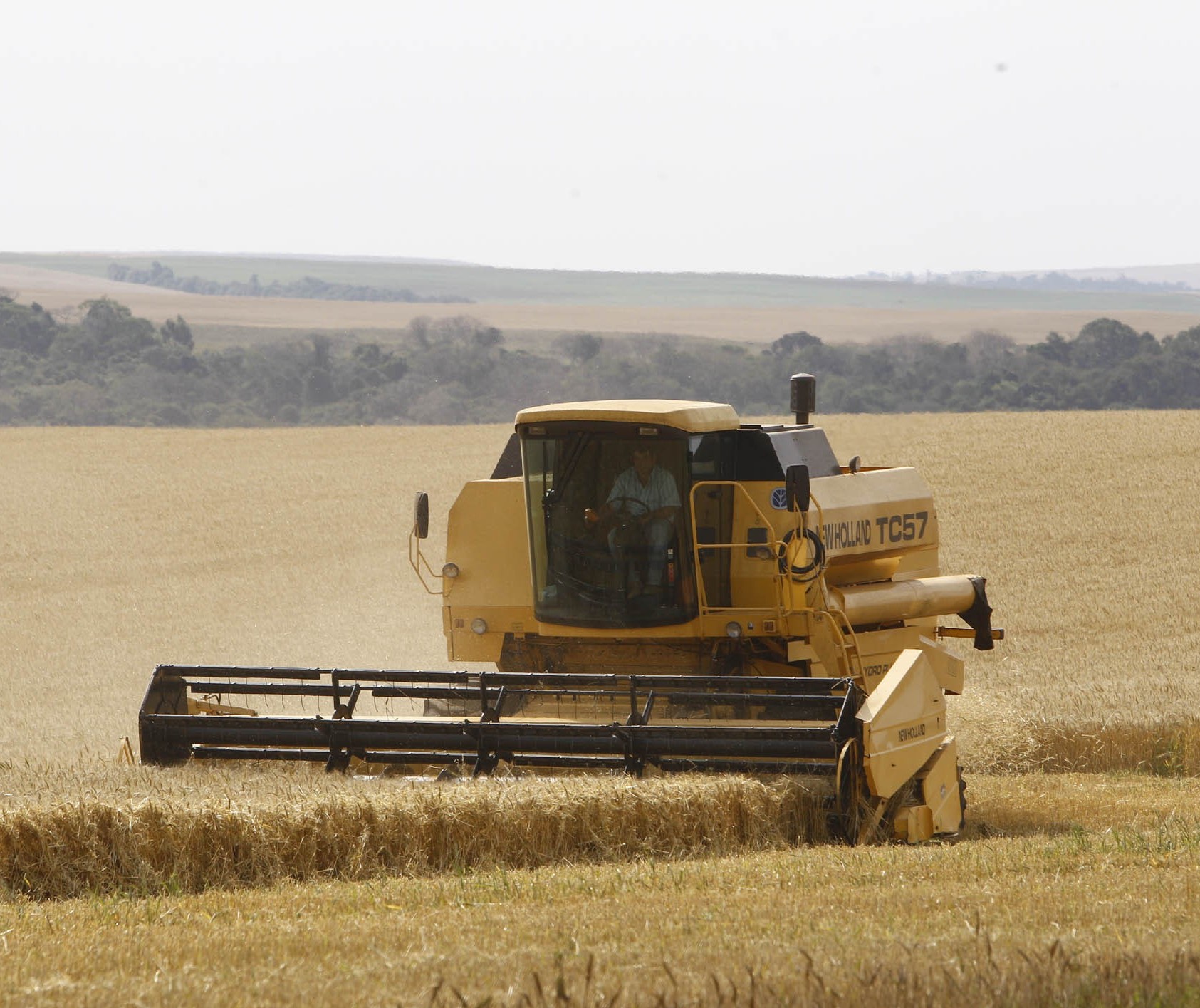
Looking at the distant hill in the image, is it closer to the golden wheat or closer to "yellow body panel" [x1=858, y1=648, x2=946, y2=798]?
"yellow body panel" [x1=858, y1=648, x2=946, y2=798]

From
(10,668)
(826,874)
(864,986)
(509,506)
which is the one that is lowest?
(10,668)

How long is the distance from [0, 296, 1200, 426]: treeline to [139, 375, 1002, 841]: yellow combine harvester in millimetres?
41399

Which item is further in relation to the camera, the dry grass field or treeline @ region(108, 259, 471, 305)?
treeline @ region(108, 259, 471, 305)

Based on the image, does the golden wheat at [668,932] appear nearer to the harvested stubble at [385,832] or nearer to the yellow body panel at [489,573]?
the harvested stubble at [385,832]

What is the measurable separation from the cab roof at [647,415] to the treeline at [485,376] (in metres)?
42.2

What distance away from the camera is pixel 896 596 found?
361 inches

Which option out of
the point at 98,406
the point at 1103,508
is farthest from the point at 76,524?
the point at 98,406

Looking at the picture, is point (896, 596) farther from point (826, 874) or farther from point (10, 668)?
point (10, 668)

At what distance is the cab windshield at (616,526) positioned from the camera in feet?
27.0

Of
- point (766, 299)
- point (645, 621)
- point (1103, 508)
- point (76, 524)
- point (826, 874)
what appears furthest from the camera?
point (766, 299)

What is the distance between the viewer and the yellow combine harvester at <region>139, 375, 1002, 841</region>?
278 inches

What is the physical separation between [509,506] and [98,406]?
4964 centimetres

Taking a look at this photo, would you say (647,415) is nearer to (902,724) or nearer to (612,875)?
(902,724)

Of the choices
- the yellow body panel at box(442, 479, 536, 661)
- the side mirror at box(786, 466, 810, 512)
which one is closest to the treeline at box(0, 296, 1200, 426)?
the yellow body panel at box(442, 479, 536, 661)
